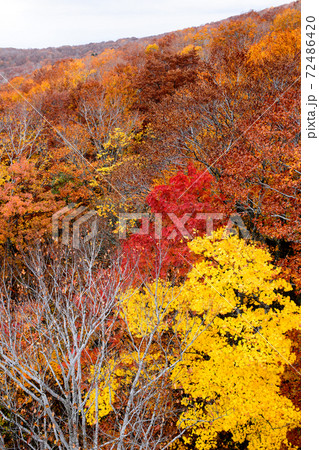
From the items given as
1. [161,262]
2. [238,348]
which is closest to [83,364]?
[161,262]

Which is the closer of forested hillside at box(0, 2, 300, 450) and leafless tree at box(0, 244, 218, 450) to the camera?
leafless tree at box(0, 244, 218, 450)

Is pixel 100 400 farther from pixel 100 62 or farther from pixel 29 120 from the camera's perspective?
pixel 100 62

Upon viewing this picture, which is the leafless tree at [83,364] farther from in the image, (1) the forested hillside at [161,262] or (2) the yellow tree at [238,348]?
(2) the yellow tree at [238,348]

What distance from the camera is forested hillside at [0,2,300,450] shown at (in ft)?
26.9

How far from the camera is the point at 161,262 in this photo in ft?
29.2

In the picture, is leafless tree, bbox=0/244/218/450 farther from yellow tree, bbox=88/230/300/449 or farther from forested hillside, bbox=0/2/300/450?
yellow tree, bbox=88/230/300/449

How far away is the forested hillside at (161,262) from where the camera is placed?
26.9 feet

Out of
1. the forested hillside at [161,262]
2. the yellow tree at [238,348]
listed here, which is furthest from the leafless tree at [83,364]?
the yellow tree at [238,348]

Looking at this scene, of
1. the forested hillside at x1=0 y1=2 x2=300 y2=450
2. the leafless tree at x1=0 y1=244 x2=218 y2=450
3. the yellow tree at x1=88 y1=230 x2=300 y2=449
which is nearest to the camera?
the leafless tree at x1=0 y1=244 x2=218 y2=450

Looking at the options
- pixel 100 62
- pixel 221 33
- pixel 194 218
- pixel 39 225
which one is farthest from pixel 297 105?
pixel 100 62

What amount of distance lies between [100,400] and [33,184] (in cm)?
1434

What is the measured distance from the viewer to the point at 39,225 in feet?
62.7

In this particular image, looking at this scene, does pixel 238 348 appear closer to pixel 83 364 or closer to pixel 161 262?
pixel 161 262

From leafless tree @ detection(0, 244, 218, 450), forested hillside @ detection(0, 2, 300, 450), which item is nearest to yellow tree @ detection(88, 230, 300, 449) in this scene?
forested hillside @ detection(0, 2, 300, 450)
